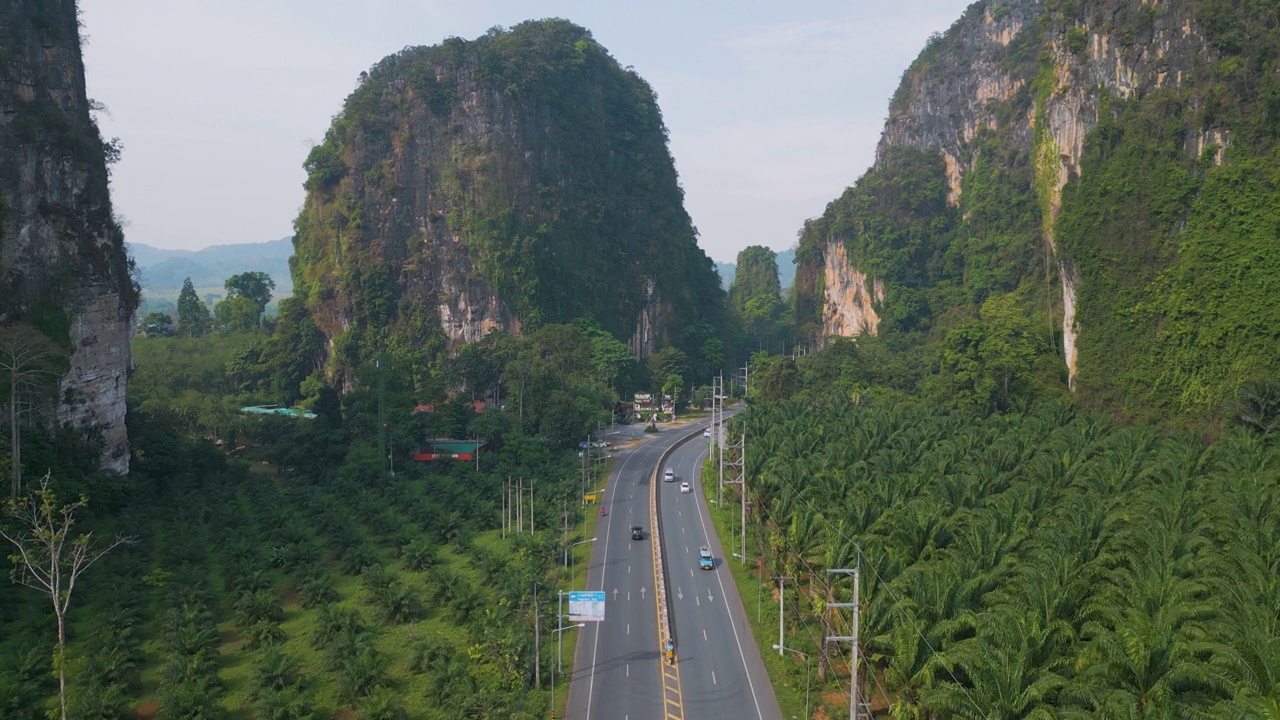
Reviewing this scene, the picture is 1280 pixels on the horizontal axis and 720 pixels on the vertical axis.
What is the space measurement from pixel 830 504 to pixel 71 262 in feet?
143

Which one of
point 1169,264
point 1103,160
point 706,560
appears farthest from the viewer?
point 1103,160

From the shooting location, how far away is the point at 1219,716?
66.4ft

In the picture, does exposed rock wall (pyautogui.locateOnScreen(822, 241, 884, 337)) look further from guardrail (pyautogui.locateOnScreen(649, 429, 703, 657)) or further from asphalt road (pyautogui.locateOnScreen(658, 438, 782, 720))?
asphalt road (pyautogui.locateOnScreen(658, 438, 782, 720))

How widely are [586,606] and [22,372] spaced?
3017 cm

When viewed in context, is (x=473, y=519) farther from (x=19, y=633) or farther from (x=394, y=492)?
(x=19, y=633)

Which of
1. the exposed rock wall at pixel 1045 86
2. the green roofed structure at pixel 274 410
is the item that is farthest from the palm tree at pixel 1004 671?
the green roofed structure at pixel 274 410

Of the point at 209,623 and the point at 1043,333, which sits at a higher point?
the point at 1043,333

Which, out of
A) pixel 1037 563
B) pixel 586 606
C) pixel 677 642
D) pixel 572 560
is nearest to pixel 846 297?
pixel 572 560

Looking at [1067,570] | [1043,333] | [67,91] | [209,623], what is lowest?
[209,623]

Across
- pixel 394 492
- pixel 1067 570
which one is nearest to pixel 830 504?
pixel 1067 570

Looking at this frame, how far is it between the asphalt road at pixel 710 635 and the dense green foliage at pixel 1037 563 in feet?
7.31

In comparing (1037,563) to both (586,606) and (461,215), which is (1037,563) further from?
(461,215)

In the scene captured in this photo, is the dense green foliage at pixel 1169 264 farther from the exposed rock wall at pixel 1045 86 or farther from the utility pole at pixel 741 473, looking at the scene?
the utility pole at pixel 741 473

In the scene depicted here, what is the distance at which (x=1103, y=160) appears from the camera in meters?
74.6
